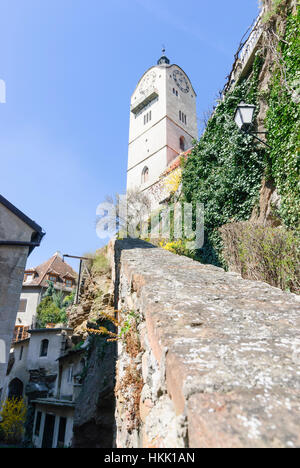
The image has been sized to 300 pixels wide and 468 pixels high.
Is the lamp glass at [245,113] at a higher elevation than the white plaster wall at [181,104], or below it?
below

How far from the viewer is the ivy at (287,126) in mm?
6209

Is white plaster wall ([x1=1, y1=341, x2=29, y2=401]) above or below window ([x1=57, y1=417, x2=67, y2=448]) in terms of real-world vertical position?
above

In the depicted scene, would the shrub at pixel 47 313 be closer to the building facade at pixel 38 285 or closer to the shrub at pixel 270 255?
the building facade at pixel 38 285

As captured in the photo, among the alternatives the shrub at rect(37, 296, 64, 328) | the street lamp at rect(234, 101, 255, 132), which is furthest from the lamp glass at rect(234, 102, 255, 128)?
the shrub at rect(37, 296, 64, 328)

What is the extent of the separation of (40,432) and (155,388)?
18892mm

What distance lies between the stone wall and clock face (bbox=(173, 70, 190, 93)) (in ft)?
106

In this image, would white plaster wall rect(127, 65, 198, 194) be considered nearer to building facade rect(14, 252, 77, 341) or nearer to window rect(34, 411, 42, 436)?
building facade rect(14, 252, 77, 341)

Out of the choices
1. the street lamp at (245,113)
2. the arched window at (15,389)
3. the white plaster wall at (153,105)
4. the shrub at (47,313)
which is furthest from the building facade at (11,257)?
the white plaster wall at (153,105)

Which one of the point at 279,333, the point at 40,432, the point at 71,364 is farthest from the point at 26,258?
the point at 40,432

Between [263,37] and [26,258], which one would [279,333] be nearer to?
[26,258]

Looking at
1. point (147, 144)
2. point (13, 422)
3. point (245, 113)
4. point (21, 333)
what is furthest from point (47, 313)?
point (245, 113)

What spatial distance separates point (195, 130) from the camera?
99.5 ft

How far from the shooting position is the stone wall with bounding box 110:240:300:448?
0.88 metres

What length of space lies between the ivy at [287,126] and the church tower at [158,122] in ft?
52.8
